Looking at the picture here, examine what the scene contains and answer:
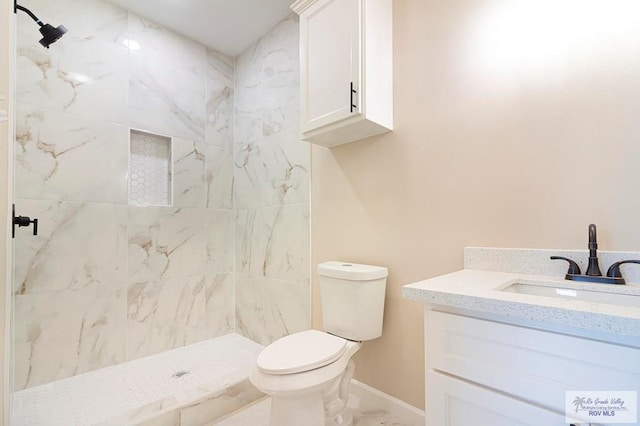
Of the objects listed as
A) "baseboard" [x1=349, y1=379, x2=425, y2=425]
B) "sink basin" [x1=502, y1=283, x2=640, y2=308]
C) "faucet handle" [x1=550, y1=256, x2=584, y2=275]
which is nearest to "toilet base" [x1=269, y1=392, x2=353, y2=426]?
"baseboard" [x1=349, y1=379, x2=425, y2=425]

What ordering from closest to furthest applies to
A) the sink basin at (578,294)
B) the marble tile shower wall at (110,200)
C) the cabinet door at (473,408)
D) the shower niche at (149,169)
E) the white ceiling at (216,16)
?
the cabinet door at (473,408)
the sink basin at (578,294)
the marble tile shower wall at (110,200)
the white ceiling at (216,16)
the shower niche at (149,169)

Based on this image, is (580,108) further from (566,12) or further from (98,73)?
(98,73)

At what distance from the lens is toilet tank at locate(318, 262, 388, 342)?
4.91ft

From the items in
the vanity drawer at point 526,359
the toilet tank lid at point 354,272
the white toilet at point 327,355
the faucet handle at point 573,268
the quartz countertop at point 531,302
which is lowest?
the white toilet at point 327,355

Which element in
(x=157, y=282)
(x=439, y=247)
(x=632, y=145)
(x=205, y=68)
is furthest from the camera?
(x=205, y=68)

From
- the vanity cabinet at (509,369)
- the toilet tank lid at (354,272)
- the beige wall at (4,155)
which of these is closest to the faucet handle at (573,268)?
the vanity cabinet at (509,369)

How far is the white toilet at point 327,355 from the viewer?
1.20 meters

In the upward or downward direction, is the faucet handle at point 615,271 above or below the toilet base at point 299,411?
above

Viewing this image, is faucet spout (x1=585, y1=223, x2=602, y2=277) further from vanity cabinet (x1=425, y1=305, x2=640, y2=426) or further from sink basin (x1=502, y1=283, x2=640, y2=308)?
vanity cabinet (x1=425, y1=305, x2=640, y2=426)

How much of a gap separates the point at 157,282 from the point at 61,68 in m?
1.54

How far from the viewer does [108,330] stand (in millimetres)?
2039

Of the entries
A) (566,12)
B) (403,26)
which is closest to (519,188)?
(566,12)

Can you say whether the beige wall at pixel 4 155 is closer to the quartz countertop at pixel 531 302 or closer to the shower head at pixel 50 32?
the shower head at pixel 50 32

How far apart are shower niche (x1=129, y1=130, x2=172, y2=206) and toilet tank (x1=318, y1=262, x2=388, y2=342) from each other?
5.02ft
